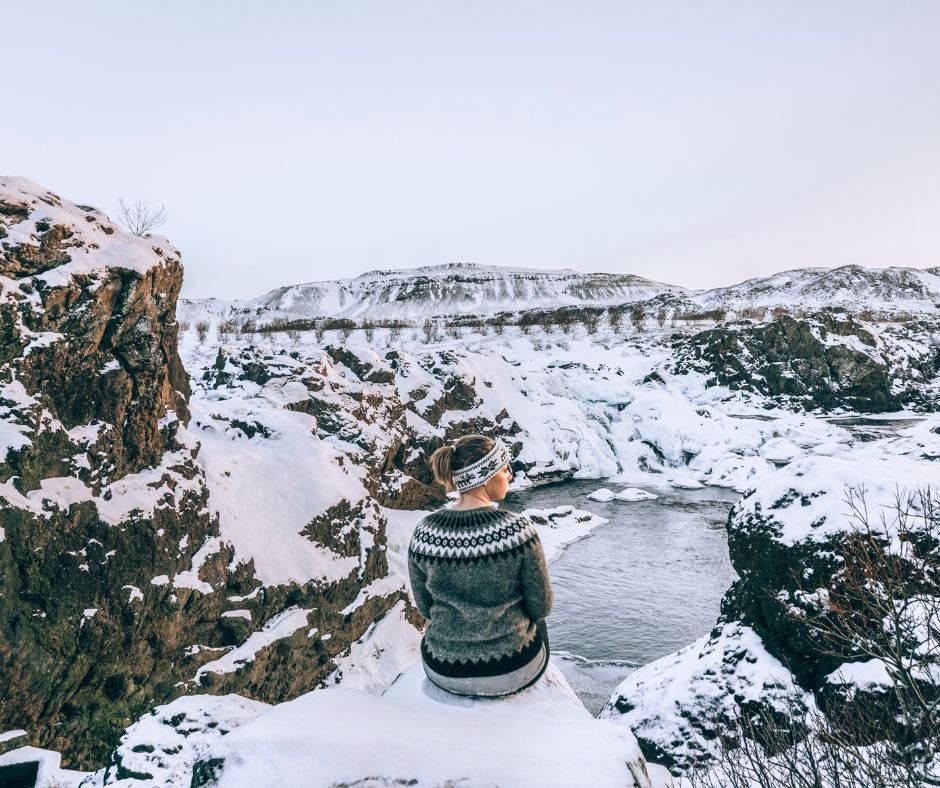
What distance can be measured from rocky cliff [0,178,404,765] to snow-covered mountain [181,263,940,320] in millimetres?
69666

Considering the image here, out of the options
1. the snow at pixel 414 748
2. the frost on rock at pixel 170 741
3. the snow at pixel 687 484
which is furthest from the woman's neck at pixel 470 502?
the snow at pixel 687 484

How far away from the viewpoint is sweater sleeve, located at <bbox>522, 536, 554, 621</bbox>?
267 cm

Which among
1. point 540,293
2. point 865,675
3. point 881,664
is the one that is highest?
point 540,293

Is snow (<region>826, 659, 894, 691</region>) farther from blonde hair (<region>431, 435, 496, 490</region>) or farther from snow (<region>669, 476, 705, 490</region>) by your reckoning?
snow (<region>669, 476, 705, 490</region>)

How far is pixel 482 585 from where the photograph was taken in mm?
2629

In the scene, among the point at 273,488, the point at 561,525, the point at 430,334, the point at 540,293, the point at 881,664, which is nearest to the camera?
the point at 881,664

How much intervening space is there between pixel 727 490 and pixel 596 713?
15.5 m

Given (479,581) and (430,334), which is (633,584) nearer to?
(479,581)

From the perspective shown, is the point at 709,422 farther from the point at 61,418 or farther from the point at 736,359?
the point at 61,418

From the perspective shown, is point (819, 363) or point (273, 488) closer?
point (273, 488)

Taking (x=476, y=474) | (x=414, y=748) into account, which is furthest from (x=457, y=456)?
(x=414, y=748)

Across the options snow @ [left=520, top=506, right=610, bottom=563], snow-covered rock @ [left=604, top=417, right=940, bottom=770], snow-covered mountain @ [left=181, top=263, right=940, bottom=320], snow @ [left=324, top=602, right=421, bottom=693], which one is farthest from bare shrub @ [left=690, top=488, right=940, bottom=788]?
snow-covered mountain @ [left=181, top=263, right=940, bottom=320]

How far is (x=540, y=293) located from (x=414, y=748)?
115706mm

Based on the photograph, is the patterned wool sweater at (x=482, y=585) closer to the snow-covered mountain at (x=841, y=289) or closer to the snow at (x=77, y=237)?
the snow at (x=77, y=237)
